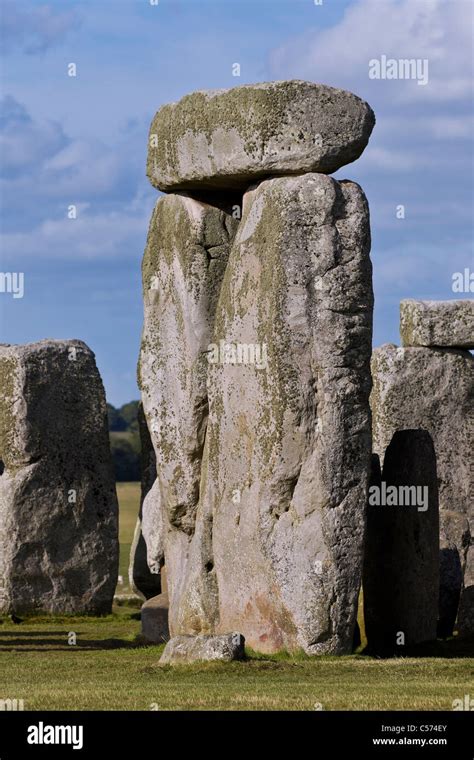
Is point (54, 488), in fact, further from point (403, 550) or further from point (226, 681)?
point (226, 681)

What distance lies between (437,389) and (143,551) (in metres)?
4.79

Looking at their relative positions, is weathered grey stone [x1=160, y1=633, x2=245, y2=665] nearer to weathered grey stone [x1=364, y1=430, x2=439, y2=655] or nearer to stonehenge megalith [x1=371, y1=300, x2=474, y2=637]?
weathered grey stone [x1=364, y1=430, x2=439, y2=655]

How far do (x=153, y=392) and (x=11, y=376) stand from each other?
647cm

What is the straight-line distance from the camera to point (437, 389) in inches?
1081

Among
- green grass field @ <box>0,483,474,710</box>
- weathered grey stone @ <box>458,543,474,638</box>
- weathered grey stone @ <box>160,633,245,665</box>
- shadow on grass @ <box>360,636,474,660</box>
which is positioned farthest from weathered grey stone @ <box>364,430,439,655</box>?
weathered grey stone @ <box>160,633,245,665</box>

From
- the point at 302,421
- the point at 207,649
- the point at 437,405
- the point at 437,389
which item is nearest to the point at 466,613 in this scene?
the point at 302,421

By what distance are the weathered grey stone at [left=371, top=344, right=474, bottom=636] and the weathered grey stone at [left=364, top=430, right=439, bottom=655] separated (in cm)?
556

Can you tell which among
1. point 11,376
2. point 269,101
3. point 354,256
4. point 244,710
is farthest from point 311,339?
point 11,376

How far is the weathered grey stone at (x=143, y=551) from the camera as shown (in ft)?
93.1

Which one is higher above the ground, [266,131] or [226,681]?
[266,131]

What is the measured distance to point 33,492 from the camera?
27.8 metres

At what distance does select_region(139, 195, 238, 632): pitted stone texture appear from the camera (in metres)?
21.0

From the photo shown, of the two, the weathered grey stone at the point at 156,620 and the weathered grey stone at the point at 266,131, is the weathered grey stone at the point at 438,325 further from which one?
the weathered grey stone at the point at 266,131
